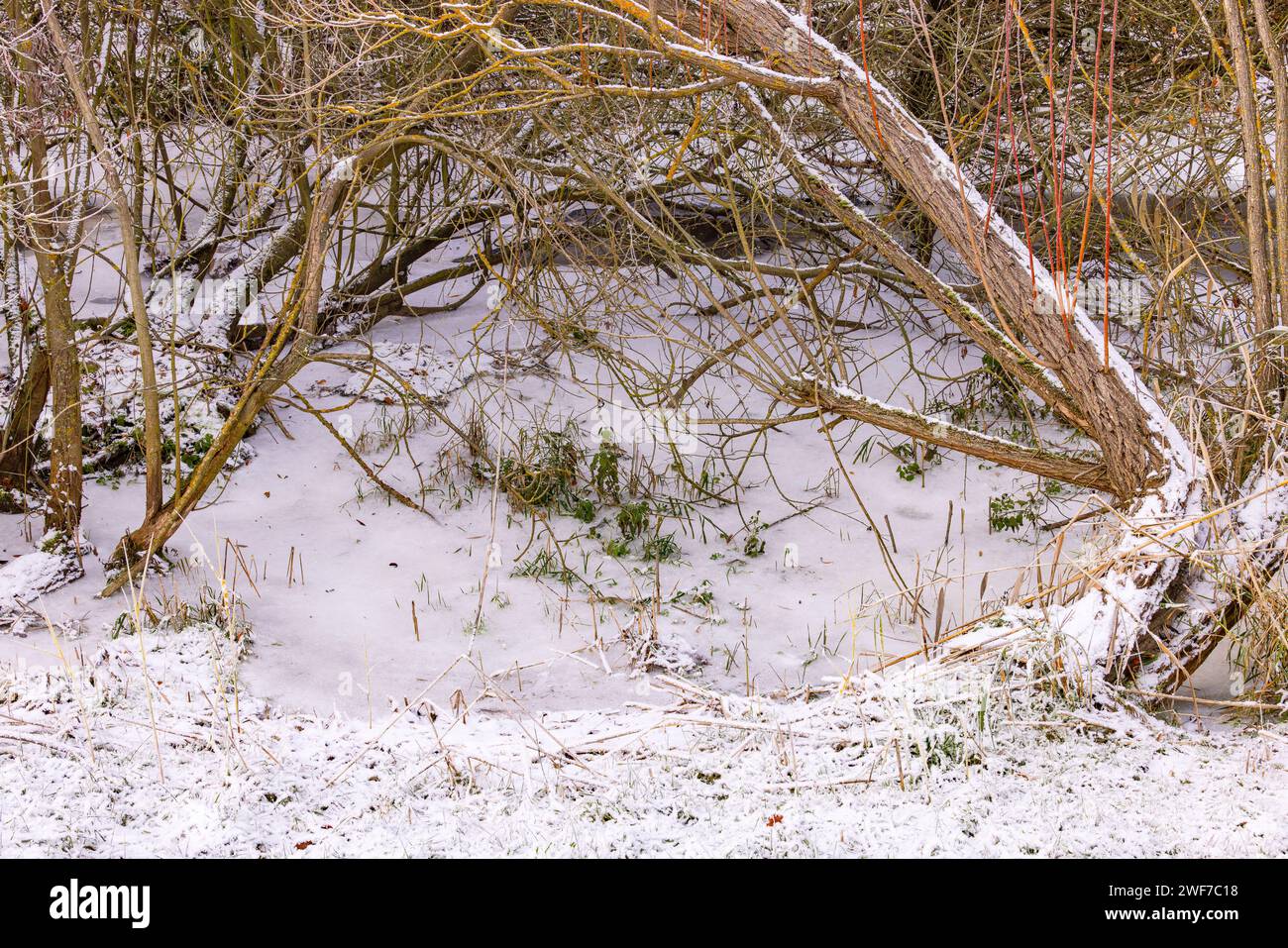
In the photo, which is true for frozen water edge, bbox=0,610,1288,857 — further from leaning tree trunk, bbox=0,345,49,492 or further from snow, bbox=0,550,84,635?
leaning tree trunk, bbox=0,345,49,492

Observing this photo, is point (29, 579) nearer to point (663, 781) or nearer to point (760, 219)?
point (663, 781)

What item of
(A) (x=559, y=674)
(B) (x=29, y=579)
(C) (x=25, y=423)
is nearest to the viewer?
(A) (x=559, y=674)

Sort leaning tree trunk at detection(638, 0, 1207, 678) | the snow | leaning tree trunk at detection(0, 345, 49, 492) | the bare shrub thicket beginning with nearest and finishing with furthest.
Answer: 1. leaning tree trunk at detection(638, 0, 1207, 678)
2. the bare shrub thicket
3. the snow
4. leaning tree trunk at detection(0, 345, 49, 492)

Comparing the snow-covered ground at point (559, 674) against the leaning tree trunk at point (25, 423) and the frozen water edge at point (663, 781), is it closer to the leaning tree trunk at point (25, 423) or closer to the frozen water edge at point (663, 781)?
the frozen water edge at point (663, 781)

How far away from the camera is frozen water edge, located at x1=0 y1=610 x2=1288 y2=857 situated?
80.0 inches

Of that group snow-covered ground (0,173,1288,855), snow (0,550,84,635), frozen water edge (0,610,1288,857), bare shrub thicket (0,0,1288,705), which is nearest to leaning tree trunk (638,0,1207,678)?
bare shrub thicket (0,0,1288,705)

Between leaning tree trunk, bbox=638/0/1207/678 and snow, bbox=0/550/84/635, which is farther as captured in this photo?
snow, bbox=0/550/84/635

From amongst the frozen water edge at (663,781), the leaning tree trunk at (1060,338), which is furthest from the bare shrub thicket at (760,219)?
the frozen water edge at (663,781)

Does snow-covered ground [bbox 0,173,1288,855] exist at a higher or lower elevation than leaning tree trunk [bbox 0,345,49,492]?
lower

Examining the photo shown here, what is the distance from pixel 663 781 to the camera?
7.63ft

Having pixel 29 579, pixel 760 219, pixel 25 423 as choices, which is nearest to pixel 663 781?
pixel 29 579

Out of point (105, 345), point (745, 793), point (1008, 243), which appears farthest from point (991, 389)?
point (105, 345)

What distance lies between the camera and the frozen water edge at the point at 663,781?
2033 millimetres

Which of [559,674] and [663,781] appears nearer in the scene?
[663,781]
